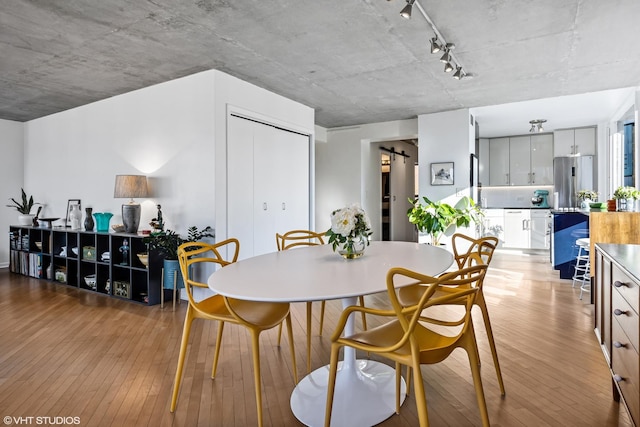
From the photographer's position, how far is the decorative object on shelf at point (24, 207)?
581 cm

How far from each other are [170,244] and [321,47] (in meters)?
2.46

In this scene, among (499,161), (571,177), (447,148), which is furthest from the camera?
(499,161)

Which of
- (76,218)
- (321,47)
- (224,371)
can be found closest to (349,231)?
(224,371)

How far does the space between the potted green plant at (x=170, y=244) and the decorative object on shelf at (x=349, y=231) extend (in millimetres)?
2236

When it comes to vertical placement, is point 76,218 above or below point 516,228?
above

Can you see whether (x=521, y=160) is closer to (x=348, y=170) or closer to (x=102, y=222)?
(x=348, y=170)

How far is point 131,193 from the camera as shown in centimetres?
429

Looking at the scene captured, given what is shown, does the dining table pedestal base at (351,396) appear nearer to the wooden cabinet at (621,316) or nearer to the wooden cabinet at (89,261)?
the wooden cabinet at (621,316)

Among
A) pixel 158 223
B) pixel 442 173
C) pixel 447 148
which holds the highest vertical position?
pixel 447 148

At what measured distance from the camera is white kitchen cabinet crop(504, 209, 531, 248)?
7.62m

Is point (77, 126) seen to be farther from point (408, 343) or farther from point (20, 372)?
point (408, 343)

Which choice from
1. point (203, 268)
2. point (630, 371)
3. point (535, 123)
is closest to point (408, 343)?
point (630, 371)

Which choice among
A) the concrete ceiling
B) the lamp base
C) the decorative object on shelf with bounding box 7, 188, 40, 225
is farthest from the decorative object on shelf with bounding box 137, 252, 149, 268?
the decorative object on shelf with bounding box 7, 188, 40, 225

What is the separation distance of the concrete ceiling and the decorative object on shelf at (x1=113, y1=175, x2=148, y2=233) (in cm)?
115
